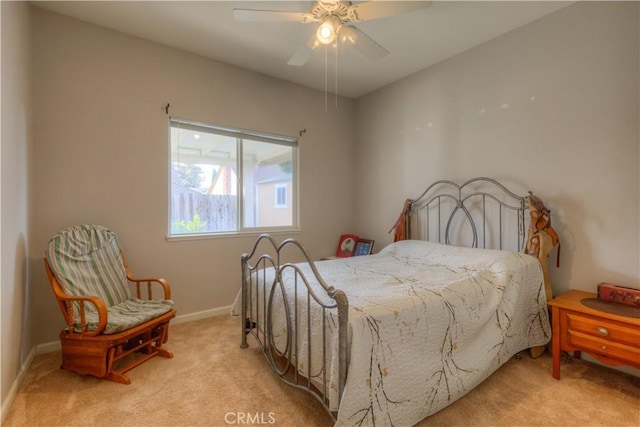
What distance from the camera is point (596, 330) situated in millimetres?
1785

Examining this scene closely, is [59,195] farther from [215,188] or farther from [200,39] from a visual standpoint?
[200,39]

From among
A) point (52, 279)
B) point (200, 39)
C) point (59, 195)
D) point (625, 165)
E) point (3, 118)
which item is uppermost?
point (200, 39)

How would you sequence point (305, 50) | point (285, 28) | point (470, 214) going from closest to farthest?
1. point (305, 50)
2. point (285, 28)
3. point (470, 214)

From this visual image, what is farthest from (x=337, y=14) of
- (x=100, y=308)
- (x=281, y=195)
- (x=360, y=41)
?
(x=100, y=308)

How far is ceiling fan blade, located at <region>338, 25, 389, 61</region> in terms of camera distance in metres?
1.94

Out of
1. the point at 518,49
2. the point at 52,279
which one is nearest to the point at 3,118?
the point at 52,279

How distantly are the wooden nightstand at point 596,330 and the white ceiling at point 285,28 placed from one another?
2.25m

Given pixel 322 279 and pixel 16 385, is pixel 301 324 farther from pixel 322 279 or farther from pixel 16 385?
pixel 16 385


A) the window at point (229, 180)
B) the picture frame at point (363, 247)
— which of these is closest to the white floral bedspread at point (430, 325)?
the picture frame at point (363, 247)

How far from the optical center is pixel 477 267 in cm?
223

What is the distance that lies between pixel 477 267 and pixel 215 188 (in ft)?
8.71

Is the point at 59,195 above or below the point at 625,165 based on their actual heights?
below

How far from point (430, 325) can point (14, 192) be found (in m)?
2.63

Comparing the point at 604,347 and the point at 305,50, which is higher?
the point at 305,50
